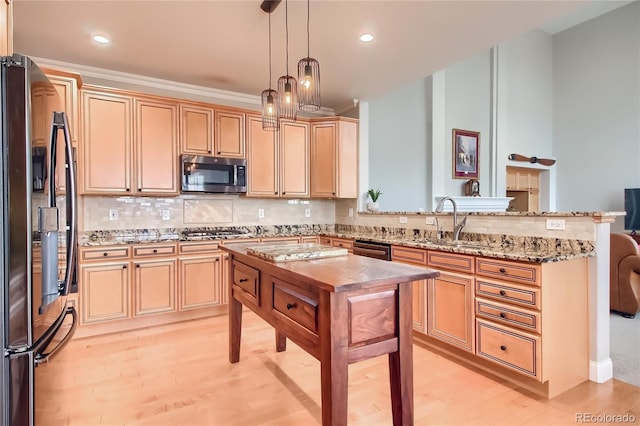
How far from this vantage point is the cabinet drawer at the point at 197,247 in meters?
3.65

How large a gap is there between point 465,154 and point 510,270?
Answer: 16.1ft

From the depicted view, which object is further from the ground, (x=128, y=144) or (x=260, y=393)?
(x=128, y=144)

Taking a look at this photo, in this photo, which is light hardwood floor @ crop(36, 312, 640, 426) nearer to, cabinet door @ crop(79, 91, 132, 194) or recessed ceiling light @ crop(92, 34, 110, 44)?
cabinet door @ crop(79, 91, 132, 194)

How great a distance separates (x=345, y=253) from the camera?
7.14 feet

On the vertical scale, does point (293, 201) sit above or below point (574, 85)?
below

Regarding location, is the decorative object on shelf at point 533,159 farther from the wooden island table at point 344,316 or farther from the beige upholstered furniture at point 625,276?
the wooden island table at point 344,316

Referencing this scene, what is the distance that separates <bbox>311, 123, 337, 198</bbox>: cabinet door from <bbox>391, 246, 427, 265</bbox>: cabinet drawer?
58.3 inches

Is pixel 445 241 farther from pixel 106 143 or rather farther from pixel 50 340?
pixel 106 143

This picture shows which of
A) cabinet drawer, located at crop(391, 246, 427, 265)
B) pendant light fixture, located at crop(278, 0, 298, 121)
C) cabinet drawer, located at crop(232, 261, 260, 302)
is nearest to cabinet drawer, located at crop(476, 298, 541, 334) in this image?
cabinet drawer, located at crop(391, 246, 427, 265)

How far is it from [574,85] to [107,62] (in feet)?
28.8

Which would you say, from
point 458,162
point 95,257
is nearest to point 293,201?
point 95,257

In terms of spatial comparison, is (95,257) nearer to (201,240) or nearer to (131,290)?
(131,290)

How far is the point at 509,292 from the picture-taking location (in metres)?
2.29

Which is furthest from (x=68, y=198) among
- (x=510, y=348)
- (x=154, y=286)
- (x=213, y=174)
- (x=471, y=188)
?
(x=471, y=188)
